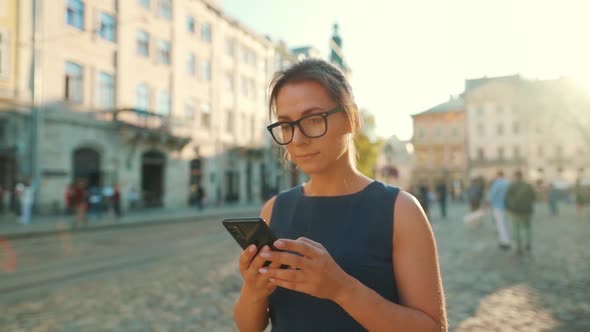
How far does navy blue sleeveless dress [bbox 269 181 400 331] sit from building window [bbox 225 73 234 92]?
35.3 m

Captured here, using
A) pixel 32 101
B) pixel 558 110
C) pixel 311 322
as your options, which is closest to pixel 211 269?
pixel 311 322

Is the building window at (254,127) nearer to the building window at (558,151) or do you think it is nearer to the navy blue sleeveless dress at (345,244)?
the navy blue sleeveless dress at (345,244)

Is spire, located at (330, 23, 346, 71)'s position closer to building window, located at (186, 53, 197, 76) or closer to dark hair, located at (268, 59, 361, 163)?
dark hair, located at (268, 59, 361, 163)

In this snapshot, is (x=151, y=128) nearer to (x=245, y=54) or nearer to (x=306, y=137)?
(x=245, y=54)

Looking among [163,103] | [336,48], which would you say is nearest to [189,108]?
[163,103]

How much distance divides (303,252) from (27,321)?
5.18m

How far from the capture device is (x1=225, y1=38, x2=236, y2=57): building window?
35375 millimetres

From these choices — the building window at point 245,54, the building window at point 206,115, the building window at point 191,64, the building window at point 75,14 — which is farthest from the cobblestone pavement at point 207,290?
the building window at point 245,54

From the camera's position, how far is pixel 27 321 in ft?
16.6

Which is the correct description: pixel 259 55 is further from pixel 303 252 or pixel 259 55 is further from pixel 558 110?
pixel 303 252

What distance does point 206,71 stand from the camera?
108 feet

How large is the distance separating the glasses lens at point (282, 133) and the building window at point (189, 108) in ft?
97.0

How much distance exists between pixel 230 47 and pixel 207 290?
105 ft

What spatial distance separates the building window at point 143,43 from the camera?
25.9 metres
